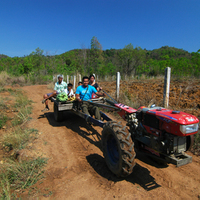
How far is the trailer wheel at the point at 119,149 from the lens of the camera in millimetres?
2857

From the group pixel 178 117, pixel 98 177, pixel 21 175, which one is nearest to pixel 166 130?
pixel 178 117

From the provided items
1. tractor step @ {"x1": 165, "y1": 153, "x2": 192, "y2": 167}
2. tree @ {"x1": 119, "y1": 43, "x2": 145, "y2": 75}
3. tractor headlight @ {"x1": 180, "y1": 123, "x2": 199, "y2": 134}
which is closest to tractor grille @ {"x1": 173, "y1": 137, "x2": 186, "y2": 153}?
tractor step @ {"x1": 165, "y1": 153, "x2": 192, "y2": 167}

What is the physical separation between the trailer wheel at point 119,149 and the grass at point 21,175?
1.55 m

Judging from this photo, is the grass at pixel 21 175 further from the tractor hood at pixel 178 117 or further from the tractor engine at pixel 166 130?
the tractor hood at pixel 178 117

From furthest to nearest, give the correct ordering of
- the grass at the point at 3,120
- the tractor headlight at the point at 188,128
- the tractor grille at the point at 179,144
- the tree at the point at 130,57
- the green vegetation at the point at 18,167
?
the tree at the point at 130,57
the grass at the point at 3,120
the green vegetation at the point at 18,167
the tractor grille at the point at 179,144
the tractor headlight at the point at 188,128

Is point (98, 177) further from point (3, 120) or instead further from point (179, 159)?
point (3, 120)

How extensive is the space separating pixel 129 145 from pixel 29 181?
214cm

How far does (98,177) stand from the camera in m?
3.32

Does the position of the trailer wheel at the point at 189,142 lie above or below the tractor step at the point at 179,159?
above

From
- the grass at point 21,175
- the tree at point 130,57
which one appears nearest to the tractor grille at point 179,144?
the grass at point 21,175

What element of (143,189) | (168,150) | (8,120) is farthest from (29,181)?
(8,120)

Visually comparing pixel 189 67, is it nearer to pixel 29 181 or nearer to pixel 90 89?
pixel 90 89

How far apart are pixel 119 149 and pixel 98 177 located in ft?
2.92

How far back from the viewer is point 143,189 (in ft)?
9.62
